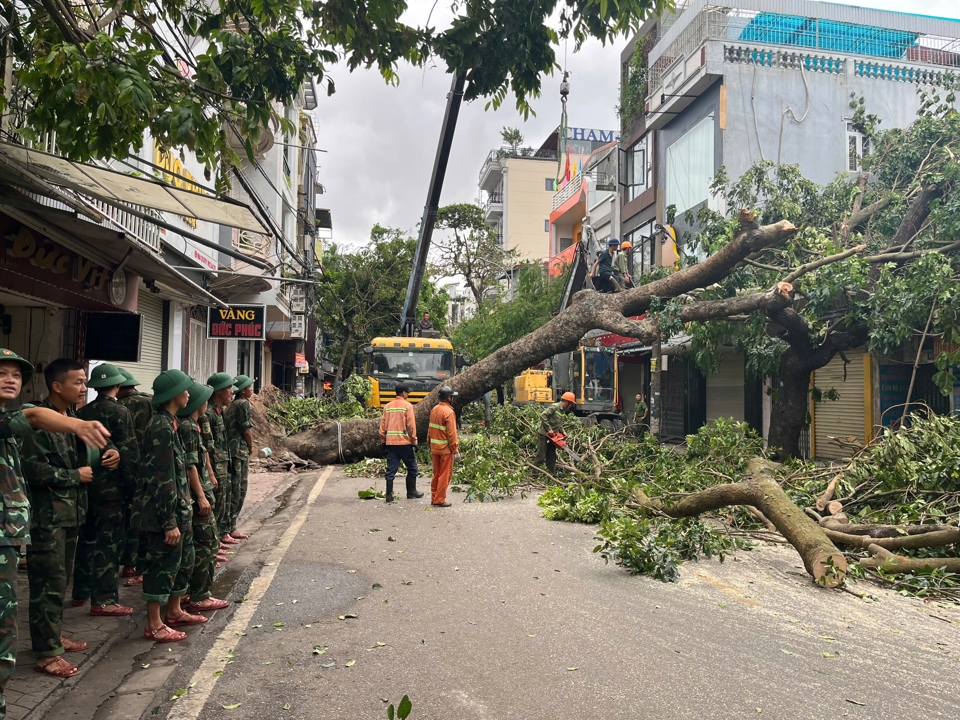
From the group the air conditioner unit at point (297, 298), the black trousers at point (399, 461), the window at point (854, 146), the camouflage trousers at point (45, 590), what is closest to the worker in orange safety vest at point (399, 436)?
the black trousers at point (399, 461)

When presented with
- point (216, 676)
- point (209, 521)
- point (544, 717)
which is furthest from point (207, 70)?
point (544, 717)

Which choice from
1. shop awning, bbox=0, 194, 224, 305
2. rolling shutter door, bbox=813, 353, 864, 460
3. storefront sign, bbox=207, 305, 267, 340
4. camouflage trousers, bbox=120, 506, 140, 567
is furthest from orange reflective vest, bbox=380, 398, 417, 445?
rolling shutter door, bbox=813, 353, 864, 460

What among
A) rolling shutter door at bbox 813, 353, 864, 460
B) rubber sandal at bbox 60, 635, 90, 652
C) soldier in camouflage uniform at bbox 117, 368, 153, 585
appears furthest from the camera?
rolling shutter door at bbox 813, 353, 864, 460

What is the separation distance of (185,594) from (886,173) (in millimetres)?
13829

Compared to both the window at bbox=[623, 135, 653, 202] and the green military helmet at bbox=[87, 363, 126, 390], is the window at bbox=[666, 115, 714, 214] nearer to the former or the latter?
the window at bbox=[623, 135, 653, 202]

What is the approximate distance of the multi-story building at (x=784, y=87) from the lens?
20312 millimetres

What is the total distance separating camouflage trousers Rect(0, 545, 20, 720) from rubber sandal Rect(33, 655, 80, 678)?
120 centimetres

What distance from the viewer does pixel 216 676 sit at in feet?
14.2

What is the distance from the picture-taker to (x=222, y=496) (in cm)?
715

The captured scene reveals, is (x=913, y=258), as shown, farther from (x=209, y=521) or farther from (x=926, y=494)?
(x=209, y=521)

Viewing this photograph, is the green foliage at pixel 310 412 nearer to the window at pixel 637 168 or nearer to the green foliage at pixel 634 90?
the window at pixel 637 168

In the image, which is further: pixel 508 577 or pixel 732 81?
pixel 732 81

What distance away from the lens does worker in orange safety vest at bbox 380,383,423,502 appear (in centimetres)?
1107

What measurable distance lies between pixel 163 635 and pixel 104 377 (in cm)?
200
